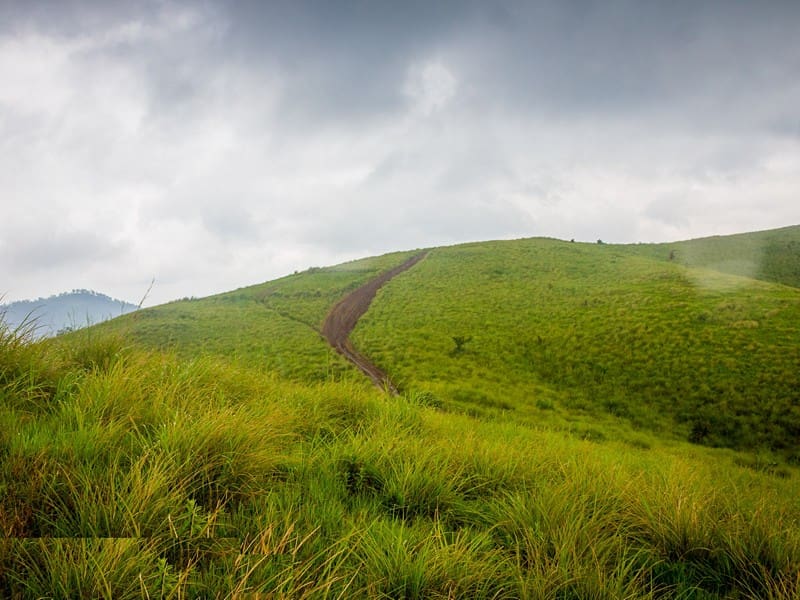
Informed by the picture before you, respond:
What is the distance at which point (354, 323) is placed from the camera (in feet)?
118

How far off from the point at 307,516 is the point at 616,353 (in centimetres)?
2327

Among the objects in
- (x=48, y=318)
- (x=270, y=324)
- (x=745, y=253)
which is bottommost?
(x=270, y=324)

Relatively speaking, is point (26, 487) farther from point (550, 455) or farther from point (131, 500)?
point (550, 455)

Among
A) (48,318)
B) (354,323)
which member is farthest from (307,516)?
(354,323)

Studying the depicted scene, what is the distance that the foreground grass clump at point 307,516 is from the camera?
6.30ft

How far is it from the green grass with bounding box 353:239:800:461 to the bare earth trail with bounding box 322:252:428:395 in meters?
1.02

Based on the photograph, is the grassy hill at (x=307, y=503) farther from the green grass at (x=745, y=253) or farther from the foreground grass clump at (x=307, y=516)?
the green grass at (x=745, y=253)

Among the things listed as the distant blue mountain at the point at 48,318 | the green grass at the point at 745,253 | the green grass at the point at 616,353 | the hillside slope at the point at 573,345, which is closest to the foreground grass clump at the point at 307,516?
the distant blue mountain at the point at 48,318

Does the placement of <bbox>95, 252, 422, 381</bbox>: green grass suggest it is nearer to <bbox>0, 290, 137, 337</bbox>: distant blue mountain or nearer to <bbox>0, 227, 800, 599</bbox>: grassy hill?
<bbox>0, 290, 137, 337</bbox>: distant blue mountain

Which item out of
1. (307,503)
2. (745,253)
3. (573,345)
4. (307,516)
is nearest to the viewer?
(307,516)

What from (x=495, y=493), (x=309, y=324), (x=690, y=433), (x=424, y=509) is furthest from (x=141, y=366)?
(x=309, y=324)

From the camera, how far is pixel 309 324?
37.1m

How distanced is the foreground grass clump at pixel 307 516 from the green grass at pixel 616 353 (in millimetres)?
3207

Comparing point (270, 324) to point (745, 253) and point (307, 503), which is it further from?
point (745, 253)
